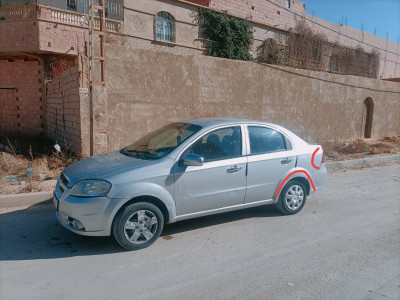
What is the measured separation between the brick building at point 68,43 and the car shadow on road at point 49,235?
8.94ft

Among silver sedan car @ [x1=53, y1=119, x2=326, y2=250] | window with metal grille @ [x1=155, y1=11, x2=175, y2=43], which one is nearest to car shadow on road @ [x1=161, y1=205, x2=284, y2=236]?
silver sedan car @ [x1=53, y1=119, x2=326, y2=250]

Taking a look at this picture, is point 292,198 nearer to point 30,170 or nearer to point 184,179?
point 184,179

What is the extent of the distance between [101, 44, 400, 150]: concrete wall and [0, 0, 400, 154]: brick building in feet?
1.77

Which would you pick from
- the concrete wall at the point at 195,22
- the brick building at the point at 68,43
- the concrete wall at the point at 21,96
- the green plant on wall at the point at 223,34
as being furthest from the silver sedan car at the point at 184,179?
the green plant on wall at the point at 223,34

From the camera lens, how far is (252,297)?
296cm

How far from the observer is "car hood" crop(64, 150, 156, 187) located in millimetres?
3867

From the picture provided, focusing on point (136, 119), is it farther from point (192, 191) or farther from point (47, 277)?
point (47, 277)

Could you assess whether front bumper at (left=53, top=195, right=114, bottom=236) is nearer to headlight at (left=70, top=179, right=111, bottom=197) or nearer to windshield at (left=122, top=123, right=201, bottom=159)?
headlight at (left=70, top=179, right=111, bottom=197)

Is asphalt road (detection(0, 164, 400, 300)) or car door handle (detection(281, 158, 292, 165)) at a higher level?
car door handle (detection(281, 158, 292, 165))

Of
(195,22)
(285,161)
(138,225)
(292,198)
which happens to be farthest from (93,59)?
(195,22)

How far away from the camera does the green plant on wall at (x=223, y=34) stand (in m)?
20.0

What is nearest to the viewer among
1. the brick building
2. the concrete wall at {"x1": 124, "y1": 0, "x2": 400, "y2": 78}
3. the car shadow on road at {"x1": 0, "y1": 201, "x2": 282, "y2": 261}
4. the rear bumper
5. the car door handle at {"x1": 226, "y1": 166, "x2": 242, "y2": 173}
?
the car shadow on road at {"x1": 0, "y1": 201, "x2": 282, "y2": 261}

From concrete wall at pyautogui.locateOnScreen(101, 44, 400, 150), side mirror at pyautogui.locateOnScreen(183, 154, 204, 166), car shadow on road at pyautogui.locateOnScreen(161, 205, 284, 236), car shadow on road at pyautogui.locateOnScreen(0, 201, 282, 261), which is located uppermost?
concrete wall at pyautogui.locateOnScreen(101, 44, 400, 150)

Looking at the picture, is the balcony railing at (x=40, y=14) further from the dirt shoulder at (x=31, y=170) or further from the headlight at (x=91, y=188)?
the headlight at (x=91, y=188)
